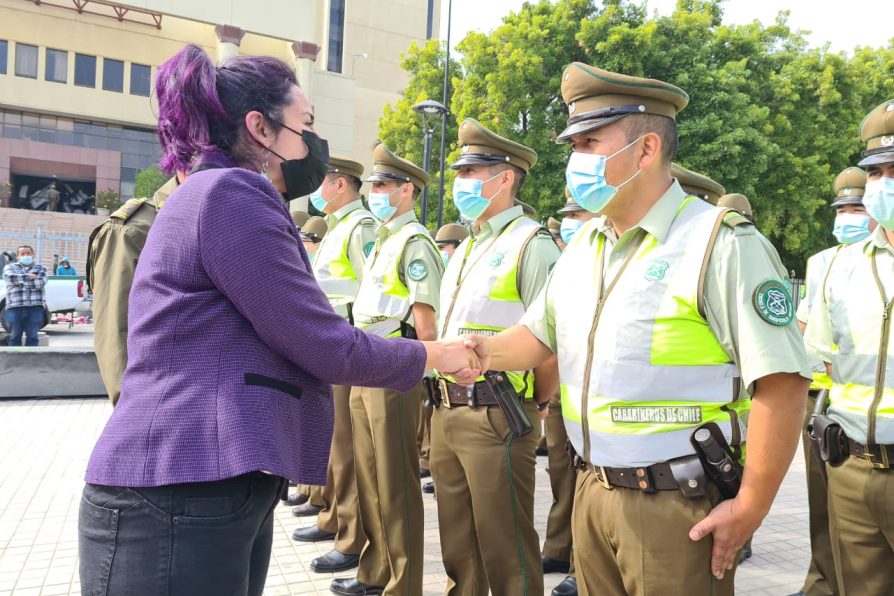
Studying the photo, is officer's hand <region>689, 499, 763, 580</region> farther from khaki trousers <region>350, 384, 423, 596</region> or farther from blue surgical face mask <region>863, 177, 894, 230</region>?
khaki trousers <region>350, 384, 423, 596</region>

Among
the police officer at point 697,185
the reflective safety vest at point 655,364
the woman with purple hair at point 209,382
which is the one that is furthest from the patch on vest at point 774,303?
the police officer at point 697,185

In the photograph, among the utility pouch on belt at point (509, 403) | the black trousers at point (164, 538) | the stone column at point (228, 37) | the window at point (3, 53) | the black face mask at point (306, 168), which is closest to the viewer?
the black trousers at point (164, 538)

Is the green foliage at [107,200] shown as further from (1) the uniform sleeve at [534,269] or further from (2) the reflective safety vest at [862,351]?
(2) the reflective safety vest at [862,351]

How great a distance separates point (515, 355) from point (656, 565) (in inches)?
32.7

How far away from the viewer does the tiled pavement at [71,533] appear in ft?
13.8

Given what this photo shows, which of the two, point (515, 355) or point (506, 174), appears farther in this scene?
point (506, 174)

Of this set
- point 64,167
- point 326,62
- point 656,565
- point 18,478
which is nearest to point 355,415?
point 656,565

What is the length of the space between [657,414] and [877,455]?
1390 millimetres

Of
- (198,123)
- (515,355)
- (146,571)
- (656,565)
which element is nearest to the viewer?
(146,571)

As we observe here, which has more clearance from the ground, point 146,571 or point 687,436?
point 687,436

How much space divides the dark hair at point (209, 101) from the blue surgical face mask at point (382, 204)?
114 inches

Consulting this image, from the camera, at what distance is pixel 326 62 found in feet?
142

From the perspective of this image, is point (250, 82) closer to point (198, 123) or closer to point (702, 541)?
point (198, 123)

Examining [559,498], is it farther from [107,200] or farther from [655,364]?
[107,200]
